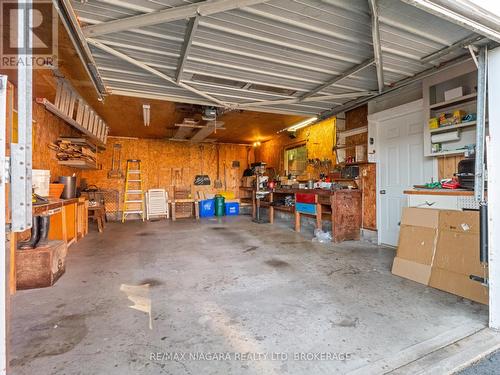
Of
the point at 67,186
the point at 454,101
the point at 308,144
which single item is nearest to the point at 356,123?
the point at 308,144

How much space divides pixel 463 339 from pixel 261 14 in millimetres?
3074

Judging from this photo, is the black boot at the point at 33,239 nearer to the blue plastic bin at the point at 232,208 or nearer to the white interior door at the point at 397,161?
the white interior door at the point at 397,161

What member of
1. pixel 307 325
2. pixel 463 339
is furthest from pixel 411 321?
pixel 307 325

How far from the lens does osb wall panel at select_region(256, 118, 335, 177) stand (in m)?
6.11

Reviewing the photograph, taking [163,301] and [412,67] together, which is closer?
[163,301]

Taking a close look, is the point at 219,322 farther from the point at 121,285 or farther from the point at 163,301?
the point at 121,285

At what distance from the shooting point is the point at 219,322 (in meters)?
2.10

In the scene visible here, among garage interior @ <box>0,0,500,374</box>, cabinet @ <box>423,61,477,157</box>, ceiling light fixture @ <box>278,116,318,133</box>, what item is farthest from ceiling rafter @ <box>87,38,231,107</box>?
cabinet @ <box>423,61,477,157</box>

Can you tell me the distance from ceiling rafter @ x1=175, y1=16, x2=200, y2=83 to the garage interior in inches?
0.7

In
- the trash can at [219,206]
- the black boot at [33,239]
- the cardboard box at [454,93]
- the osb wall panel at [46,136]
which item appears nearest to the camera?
the black boot at [33,239]

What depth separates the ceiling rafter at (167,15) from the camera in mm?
2100

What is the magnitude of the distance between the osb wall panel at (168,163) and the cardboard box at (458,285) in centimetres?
770

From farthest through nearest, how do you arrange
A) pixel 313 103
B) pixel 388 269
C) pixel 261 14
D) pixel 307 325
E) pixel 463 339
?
pixel 313 103, pixel 388 269, pixel 261 14, pixel 307 325, pixel 463 339

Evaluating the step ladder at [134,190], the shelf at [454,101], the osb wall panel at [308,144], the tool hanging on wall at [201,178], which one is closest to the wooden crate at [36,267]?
the shelf at [454,101]
